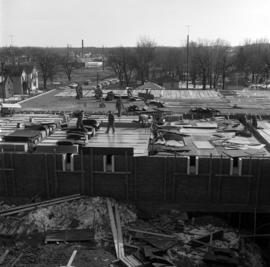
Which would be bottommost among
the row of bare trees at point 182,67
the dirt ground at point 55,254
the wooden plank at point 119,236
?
the dirt ground at point 55,254

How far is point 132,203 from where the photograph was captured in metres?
14.7

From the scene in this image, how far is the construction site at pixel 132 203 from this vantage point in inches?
466

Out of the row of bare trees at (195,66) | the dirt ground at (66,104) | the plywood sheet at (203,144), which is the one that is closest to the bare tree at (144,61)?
the row of bare trees at (195,66)

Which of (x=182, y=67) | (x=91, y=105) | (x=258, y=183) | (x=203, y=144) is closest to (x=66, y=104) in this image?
(x=91, y=105)

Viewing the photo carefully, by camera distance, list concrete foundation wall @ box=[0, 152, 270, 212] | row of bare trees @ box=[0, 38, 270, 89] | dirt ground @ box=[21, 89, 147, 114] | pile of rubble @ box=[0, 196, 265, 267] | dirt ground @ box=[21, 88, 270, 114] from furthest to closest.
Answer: row of bare trees @ box=[0, 38, 270, 89], dirt ground @ box=[21, 89, 147, 114], dirt ground @ box=[21, 88, 270, 114], concrete foundation wall @ box=[0, 152, 270, 212], pile of rubble @ box=[0, 196, 265, 267]

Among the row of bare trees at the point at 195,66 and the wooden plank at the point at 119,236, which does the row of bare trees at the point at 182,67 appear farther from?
the wooden plank at the point at 119,236

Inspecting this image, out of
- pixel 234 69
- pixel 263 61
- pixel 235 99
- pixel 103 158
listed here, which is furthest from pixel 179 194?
pixel 234 69

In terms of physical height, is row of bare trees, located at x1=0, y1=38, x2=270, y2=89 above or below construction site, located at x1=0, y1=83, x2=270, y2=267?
above

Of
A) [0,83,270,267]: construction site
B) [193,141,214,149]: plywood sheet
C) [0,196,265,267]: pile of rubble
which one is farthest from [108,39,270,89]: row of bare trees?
[0,196,265,267]: pile of rubble

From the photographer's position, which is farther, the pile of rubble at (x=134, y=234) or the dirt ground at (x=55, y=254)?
the pile of rubble at (x=134, y=234)

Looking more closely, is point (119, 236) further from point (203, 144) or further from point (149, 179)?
point (203, 144)

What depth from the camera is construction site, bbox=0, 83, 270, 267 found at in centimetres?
1183

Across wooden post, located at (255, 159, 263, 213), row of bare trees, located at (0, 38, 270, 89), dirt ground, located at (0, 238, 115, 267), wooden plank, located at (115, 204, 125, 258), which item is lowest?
dirt ground, located at (0, 238, 115, 267)

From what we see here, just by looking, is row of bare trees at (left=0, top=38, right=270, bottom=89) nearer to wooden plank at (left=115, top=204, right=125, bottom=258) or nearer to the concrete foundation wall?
the concrete foundation wall
